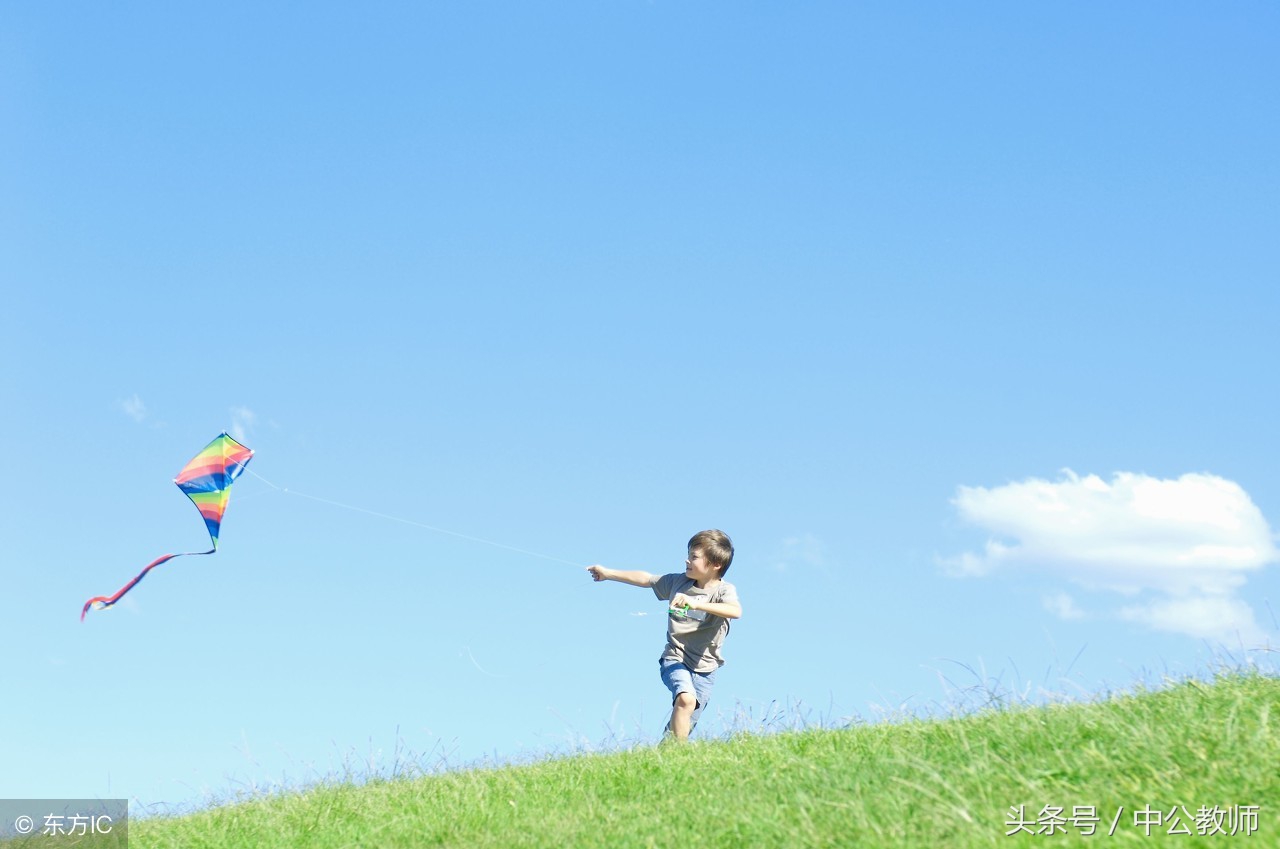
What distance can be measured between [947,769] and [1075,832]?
130cm

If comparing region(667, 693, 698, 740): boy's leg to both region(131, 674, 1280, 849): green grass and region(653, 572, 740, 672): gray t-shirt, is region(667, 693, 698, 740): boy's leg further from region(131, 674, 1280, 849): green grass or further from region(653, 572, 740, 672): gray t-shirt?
region(131, 674, 1280, 849): green grass

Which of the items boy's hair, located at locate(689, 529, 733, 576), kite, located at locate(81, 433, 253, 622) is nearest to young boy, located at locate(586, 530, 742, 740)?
boy's hair, located at locate(689, 529, 733, 576)

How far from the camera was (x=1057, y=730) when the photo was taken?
7.05 meters

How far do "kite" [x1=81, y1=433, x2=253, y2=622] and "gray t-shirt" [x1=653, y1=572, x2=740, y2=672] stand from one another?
4.41 meters

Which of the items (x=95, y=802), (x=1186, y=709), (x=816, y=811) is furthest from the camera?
(x=95, y=802)

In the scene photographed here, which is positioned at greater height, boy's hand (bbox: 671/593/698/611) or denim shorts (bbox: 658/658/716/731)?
boy's hand (bbox: 671/593/698/611)

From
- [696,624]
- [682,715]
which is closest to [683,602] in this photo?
[696,624]

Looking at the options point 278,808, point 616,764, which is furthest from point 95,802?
point 616,764

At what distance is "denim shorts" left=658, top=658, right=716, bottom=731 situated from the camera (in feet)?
36.1

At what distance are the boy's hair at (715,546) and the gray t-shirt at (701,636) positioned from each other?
0.22 m

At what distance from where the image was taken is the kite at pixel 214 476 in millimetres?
11680

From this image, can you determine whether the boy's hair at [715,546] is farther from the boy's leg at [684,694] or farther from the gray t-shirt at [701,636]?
the boy's leg at [684,694]

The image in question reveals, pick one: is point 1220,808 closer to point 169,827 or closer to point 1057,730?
point 1057,730

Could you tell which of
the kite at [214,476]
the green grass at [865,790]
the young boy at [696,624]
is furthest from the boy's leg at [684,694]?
the kite at [214,476]
